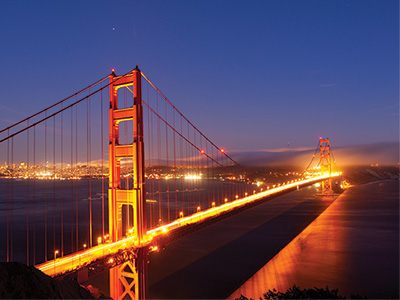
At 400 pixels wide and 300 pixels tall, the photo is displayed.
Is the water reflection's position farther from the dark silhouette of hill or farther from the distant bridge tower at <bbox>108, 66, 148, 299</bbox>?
the dark silhouette of hill

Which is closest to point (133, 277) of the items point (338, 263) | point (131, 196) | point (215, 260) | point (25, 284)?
point (131, 196)

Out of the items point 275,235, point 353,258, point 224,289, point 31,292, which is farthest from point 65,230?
point 31,292

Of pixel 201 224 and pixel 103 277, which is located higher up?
pixel 201 224

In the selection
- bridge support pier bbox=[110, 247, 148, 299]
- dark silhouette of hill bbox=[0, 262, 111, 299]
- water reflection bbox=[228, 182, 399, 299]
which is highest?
dark silhouette of hill bbox=[0, 262, 111, 299]

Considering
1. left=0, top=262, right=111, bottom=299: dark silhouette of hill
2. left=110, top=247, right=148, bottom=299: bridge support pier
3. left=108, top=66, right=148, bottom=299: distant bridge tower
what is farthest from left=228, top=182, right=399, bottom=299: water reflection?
left=0, top=262, right=111, bottom=299: dark silhouette of hill

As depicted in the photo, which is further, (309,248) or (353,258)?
(309,248)

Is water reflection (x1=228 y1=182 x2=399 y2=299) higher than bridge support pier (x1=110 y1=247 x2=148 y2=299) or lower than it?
lower

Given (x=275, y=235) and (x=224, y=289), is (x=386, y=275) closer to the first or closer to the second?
(x=224, y=289)
